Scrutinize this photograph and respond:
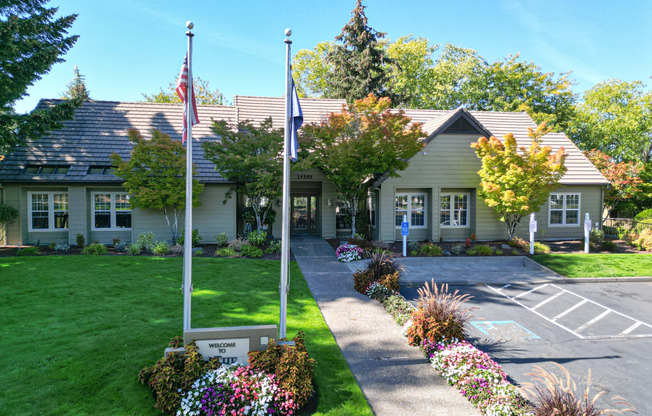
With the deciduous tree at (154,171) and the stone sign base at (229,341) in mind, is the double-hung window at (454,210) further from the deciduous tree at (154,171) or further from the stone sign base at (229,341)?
the stone sign base at (229,341)

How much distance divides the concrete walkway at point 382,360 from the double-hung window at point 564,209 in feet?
48.5

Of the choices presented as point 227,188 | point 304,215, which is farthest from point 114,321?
point 304,215

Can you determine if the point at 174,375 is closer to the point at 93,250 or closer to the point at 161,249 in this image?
the point at 161,249

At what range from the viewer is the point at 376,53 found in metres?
29.3

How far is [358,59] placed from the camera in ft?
96.7

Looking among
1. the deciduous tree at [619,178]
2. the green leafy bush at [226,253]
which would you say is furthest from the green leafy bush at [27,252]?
the deciduous tree at [619,178]

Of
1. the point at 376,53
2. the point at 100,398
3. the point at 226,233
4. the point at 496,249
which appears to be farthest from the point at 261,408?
the point at 376,53

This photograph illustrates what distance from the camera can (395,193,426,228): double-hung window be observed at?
61.5 feet

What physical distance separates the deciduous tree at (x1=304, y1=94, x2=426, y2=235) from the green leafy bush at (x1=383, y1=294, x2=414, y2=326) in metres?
7.27

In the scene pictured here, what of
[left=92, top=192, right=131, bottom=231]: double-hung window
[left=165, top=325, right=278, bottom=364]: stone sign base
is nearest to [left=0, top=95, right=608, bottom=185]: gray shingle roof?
[left=92, top=192, right=131, bottom=231]: double-hung window

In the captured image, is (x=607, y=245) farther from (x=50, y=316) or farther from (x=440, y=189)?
(x=50, y=316)

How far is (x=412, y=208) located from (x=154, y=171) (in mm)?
12546

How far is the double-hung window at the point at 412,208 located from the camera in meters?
18.8

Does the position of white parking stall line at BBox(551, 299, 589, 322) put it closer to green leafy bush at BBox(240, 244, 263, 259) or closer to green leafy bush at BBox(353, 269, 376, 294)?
green leafy bush at BBox(353, 269, 376, 294)
